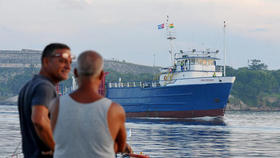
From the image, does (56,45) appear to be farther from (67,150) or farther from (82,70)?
(67,150)

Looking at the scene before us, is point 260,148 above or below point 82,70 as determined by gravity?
below

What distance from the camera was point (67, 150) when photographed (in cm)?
359

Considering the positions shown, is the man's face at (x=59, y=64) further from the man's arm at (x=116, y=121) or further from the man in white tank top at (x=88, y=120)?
the man's arm at (x=116, y=121)

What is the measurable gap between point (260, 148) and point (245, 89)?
10928 cm

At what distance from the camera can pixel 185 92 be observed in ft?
160

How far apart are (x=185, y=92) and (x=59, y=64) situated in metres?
44.8

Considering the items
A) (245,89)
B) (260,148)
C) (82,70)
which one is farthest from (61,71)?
(245,89)

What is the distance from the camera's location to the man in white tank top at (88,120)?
3486mm

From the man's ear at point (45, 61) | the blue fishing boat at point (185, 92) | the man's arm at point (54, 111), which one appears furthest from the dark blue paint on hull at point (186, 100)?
the man's arm at point (54, 111)

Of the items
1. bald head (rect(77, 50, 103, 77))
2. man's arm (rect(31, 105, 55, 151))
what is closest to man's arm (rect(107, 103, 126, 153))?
bald head (rect(77, 50, 103, 77))

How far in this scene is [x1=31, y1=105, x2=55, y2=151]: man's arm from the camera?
407 centimetres

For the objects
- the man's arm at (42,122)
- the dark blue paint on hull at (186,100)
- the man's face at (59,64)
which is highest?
the man's face at (59,64)

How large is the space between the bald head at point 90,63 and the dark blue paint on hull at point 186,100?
45.0 metres

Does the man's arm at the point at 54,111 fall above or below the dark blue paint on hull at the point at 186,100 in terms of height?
above
